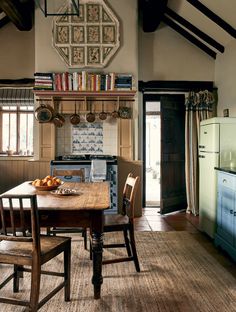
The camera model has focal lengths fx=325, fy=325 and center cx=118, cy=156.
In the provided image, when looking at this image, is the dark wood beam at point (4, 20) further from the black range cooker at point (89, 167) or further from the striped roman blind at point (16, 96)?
the black range cooker at point (89, 167)

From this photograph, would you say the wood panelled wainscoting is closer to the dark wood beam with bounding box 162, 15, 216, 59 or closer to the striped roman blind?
the striped roman blind

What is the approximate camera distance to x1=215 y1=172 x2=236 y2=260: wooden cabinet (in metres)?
3.29

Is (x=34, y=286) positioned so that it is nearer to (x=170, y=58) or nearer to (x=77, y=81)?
(x=77, y=81)

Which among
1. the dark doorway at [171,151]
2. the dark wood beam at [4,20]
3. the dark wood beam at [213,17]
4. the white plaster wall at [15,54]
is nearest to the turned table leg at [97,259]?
the dark doorway at [171,151]

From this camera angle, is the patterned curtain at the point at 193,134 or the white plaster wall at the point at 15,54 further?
the white plaster wall at the point at 15,54

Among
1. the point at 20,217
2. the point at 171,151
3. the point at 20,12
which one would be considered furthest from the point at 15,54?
the point at 20,217

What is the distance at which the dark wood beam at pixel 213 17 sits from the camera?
4.60 m

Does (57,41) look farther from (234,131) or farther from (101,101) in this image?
(234,131)

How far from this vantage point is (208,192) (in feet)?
13.3

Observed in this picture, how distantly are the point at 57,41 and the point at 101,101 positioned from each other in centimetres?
123

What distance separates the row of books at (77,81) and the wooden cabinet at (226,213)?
97.4 inches

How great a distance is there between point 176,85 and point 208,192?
8.58 ft

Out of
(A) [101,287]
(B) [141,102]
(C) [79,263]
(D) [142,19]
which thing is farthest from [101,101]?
(A) [101,287]

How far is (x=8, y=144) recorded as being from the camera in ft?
21.8
